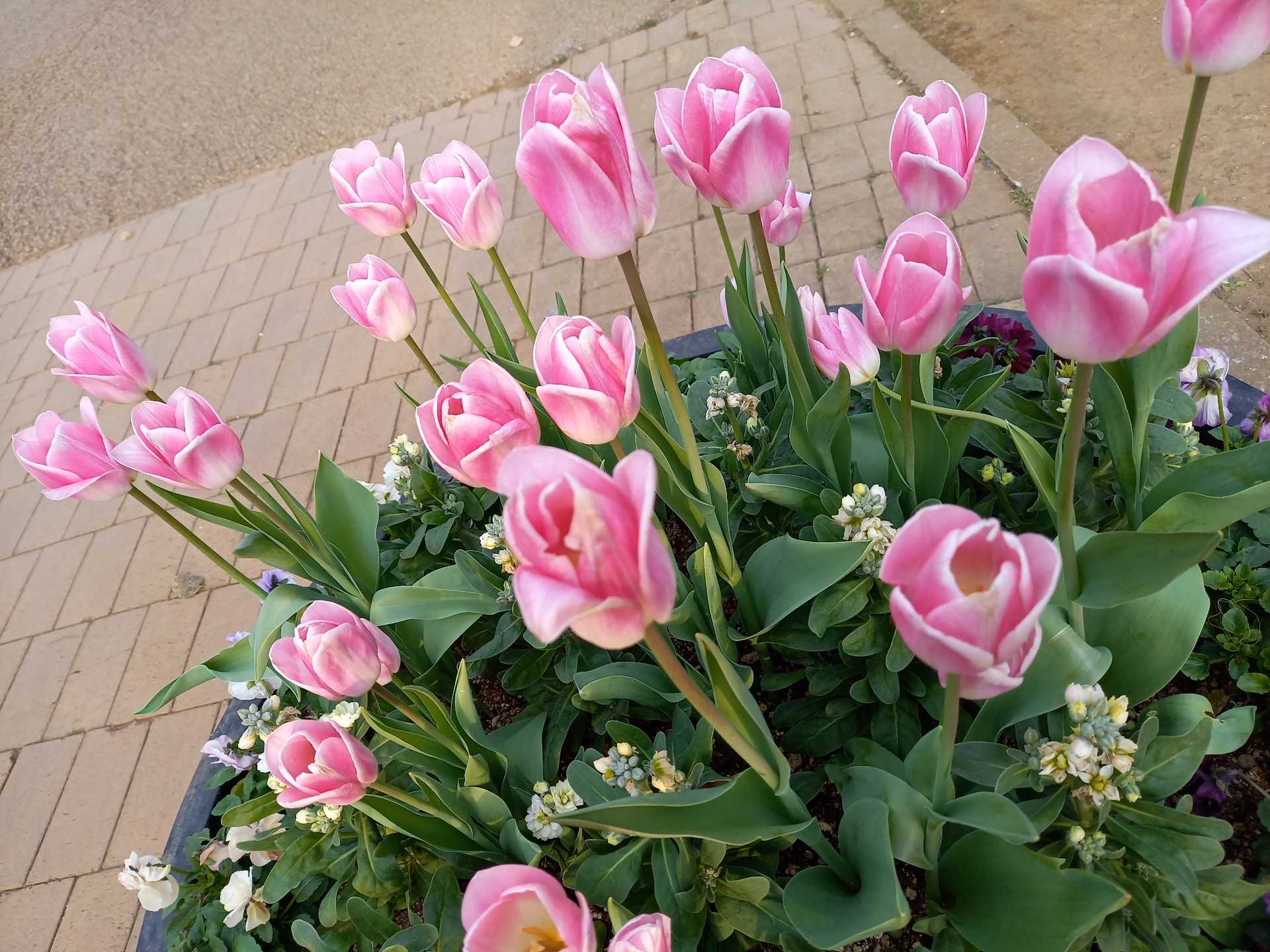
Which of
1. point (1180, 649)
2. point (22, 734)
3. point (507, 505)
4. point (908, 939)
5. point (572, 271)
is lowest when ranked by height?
point (22, 734)

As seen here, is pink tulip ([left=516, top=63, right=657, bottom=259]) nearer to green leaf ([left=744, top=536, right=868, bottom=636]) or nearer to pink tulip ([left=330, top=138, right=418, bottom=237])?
green leaf ([left=744, top=536, right=868, bottom=636])

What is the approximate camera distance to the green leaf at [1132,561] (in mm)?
785

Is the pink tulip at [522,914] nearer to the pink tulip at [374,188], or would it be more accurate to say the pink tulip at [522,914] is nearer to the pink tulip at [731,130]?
the pink tulip at [731,130]

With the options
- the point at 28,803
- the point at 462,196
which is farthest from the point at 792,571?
the point at 28,803

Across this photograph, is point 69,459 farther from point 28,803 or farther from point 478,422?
point 28,803

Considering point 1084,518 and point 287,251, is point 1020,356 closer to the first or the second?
point 1084,518

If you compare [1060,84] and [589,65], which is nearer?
[1060,84]

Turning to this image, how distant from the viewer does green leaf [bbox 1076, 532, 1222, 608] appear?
785mm

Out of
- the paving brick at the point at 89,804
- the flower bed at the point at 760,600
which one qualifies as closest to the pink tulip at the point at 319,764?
the flower bed at the point at 760,600

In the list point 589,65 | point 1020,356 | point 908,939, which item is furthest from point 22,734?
point 589,65

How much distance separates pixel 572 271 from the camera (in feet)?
11.4

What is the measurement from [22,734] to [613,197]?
126 inches

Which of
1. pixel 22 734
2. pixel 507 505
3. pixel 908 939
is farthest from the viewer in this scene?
pixel 22 734

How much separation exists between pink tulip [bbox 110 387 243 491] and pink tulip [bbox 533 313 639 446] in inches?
20.8
